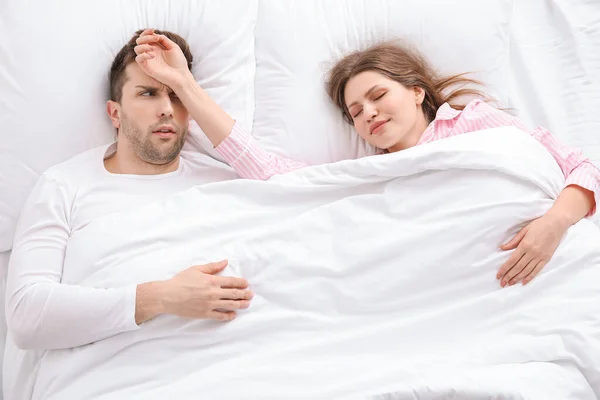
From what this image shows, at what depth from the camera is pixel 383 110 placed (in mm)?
1579

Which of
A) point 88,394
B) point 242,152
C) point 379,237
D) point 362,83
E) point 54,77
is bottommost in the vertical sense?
point 88,394

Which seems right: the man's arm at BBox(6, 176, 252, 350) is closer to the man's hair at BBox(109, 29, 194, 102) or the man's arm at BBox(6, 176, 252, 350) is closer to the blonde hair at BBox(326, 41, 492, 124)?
the man's hair at BBox(109, 29, 194, 102)

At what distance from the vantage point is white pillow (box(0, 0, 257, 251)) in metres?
1.56

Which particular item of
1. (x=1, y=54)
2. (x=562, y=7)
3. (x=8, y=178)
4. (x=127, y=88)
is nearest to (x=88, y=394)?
(x=8, y=178)

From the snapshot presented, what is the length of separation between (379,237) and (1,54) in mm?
1025

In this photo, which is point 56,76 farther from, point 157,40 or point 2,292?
point 2,292

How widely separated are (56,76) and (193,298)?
27.7 inches

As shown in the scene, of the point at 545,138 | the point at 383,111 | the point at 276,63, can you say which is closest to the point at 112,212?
the point at 276,63

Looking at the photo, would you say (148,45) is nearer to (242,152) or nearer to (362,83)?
(242,152)

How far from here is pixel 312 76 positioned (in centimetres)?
170

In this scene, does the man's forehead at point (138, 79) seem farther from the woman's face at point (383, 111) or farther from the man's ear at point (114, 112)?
the woman's face at point (383, 111)

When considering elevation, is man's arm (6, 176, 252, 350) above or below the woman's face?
below

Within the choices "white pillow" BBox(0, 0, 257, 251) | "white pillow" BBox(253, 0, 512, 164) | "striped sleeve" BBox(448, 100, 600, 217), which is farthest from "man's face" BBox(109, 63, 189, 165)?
"striped sleeve" BBox(448, 100, 600, 217)

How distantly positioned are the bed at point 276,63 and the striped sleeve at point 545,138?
0.35 feet
